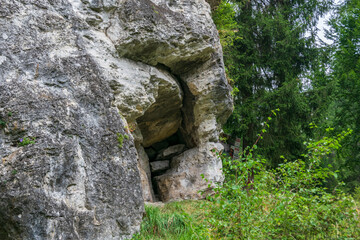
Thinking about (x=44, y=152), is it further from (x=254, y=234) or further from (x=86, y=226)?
(x=254, y=234)

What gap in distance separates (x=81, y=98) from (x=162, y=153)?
506 centimetres

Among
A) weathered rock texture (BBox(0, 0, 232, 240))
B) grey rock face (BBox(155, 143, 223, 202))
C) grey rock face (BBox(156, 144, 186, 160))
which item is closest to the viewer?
weathered rock texture (BBox(0, 0, 232, 240))

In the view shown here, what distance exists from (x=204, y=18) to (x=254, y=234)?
5838 mm

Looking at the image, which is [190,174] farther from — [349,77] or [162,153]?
[349,77]

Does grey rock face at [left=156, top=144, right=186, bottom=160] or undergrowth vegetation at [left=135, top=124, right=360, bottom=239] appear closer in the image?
undergrowth vegetation at [left=135, top=124, right=360, bottom=239]

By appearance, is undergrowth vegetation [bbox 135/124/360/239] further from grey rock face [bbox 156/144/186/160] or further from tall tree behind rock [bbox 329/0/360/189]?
tall tree behind rock [bbox 329/0/360/189]

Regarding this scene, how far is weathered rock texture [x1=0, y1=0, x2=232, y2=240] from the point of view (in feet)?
14.4

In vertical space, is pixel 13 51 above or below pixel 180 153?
above

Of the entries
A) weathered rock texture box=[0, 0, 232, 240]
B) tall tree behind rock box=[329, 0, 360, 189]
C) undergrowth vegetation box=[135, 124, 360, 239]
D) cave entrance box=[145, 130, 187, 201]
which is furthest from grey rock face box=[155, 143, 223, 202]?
tall tree behind rock box=[329, 0, 360, 189]

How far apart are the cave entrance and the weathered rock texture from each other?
2280 mm

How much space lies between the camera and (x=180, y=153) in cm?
988

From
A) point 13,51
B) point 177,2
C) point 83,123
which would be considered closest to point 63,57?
point 13,51

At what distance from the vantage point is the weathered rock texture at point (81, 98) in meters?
4.38

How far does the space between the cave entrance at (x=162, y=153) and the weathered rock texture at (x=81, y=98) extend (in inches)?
89.8
